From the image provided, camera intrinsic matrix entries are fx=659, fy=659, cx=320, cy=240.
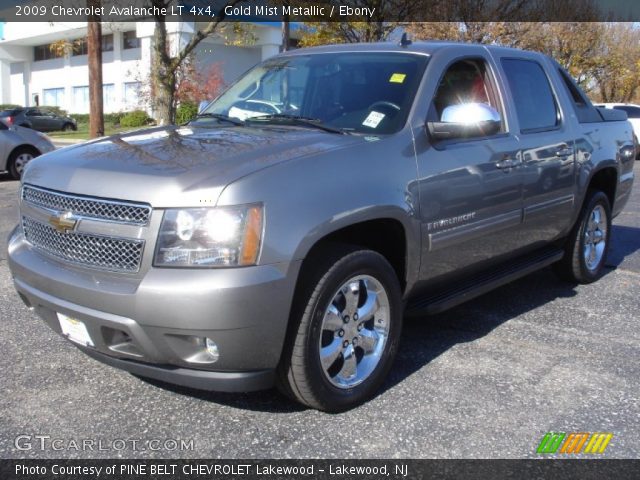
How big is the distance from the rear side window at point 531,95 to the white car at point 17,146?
9.96 meters

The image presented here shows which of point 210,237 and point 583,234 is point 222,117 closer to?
point 210,237

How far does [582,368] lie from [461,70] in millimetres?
1983

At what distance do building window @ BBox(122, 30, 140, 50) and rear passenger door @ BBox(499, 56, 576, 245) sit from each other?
4164 centimetres

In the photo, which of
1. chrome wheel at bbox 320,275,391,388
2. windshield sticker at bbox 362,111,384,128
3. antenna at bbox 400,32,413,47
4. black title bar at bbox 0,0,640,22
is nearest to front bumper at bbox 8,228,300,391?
chrome wheel at bbox 320,275,391,388

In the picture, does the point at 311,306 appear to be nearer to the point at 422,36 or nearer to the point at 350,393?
the point at 350,393

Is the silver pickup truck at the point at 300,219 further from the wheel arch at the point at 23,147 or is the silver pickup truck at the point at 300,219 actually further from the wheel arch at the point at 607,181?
the wheel arch at the point at 23,147

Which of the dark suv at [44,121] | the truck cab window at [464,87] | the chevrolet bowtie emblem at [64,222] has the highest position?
the truck cab window at [464,87]

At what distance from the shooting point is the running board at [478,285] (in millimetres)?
3811

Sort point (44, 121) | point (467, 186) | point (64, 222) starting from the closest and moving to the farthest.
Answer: point (64, 222) → point (467, 186) → point (44, 121)

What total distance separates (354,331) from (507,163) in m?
1.65

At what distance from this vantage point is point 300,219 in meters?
2.90

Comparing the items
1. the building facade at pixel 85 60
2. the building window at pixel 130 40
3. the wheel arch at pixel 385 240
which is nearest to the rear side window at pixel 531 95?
the wheel arch at pixel 385 240

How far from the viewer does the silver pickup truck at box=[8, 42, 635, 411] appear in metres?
2.77

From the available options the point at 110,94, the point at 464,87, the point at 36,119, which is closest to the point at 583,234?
the point at 464,87
